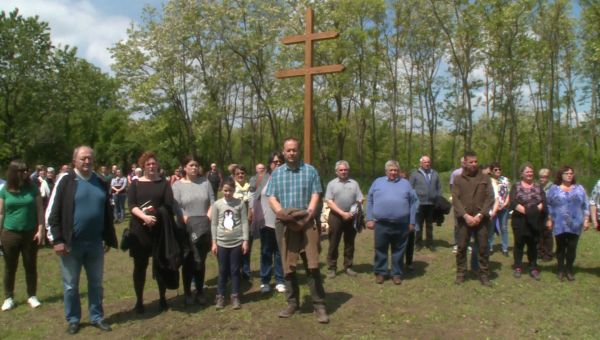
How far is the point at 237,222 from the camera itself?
20.2 feet

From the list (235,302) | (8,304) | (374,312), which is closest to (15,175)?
(8,304)

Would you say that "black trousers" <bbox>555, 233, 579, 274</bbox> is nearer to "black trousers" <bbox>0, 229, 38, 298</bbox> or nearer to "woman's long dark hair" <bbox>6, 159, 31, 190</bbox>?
"black trousers" <bbox>0, 229, 38, 298</bbox>

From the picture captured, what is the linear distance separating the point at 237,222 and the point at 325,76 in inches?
955

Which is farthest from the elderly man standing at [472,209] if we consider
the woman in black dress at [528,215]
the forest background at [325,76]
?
the forest background at [325,76]

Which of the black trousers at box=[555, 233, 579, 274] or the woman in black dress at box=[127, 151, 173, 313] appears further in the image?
the black trousers at box=[555, 233, 579, 274]

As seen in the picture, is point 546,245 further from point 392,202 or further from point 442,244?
point 392,202

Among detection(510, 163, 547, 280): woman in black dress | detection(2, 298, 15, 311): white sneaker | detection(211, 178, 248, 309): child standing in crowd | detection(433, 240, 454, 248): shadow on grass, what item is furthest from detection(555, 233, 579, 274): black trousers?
detection(2, 298, 15, 311): white sneaker

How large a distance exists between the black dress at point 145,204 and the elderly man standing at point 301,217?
1.31m

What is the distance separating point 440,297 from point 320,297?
189cm

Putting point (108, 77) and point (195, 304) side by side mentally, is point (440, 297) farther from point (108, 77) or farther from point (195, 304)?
point (108, 77)

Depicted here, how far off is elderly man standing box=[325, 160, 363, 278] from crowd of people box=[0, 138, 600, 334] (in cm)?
2

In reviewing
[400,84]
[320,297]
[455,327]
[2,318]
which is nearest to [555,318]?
[455,327]

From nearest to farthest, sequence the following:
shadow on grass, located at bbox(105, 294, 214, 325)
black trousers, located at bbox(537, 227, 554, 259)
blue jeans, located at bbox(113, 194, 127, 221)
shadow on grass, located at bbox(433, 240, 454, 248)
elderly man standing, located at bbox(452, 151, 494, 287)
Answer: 1. shadow on grass, located at bbox(105, 294, 214, 325)
2. elderly man standing, located at bbox(452, 151, 494, 287)
3. black trousers, located at bbox(537, 227, 554, 259)
4. shadow on grass, located at bbox(433, 240, 454, 248)
5. blue jeans, located at bbox(113, 194, 127, 221)

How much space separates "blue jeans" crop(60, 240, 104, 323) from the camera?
5.34 metres
